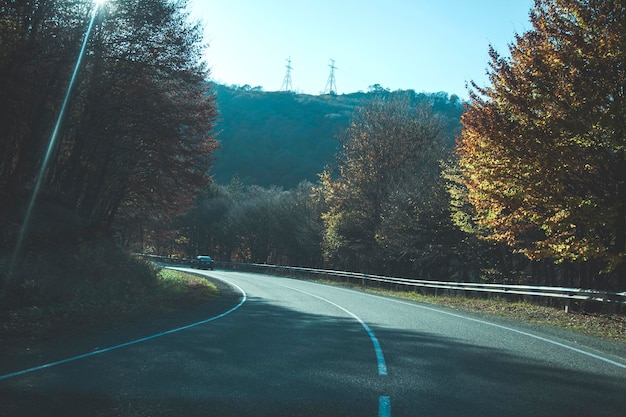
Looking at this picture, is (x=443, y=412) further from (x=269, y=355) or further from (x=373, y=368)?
(x=269, y=355)

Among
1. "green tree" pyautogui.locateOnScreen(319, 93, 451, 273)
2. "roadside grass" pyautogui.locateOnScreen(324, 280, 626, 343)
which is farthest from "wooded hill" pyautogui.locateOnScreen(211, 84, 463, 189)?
"roadside grass" pyautogui.locateOnScreen(324, 280, 626, 343)

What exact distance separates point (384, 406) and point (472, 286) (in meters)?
21.2

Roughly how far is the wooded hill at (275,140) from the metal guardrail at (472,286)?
4702cm

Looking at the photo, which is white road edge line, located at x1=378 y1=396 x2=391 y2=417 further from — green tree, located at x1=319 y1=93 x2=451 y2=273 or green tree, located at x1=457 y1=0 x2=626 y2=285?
green tree, located at x1=319 y1=93 x2=451 y2=273

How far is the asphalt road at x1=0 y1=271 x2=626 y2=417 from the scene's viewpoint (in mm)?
5523

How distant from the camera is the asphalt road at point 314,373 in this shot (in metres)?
5.52

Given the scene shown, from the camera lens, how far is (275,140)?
144m

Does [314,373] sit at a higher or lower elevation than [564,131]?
lower

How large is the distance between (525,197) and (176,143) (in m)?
13.6

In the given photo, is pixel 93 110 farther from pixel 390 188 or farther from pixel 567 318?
pixel 390 188

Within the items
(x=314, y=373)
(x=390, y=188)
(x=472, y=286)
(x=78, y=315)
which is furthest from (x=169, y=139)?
(x=390, y=188)

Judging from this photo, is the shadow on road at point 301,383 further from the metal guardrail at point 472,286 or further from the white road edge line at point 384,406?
the metal guardrail at point 472,286

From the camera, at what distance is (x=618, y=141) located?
603 inches

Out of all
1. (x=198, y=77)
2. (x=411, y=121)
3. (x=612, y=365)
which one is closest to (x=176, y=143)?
(x=198, y=77)
